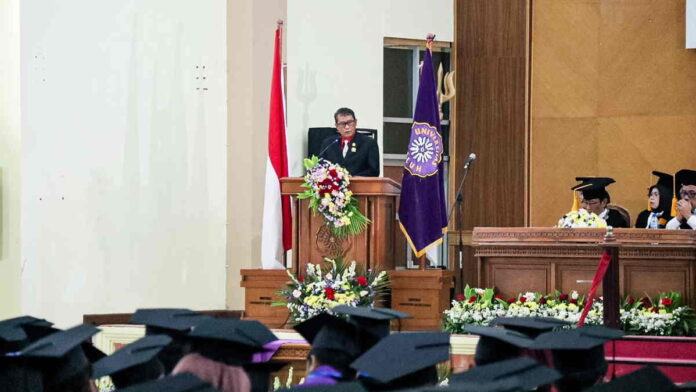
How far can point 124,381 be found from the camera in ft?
13.0

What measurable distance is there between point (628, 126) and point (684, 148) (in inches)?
23.5

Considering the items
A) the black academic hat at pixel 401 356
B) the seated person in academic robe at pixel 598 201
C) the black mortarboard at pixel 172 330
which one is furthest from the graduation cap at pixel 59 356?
the seated person in academic robe at pixel 598 201

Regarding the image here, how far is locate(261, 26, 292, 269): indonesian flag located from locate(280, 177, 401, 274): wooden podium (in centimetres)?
78

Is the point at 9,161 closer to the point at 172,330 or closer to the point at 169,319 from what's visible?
the point at 169,319

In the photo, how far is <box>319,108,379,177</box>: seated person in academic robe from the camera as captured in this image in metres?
8.78

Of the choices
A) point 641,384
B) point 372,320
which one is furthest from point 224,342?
point 641,384

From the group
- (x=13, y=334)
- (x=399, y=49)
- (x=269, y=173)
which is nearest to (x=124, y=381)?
(x=13, y=334)

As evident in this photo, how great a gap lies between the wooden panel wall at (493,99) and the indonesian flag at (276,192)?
2729 mm

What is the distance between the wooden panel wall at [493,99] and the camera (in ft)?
39.1

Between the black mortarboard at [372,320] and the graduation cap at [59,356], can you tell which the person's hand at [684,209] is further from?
the graduation cap at [59,356]

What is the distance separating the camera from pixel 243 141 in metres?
10.3

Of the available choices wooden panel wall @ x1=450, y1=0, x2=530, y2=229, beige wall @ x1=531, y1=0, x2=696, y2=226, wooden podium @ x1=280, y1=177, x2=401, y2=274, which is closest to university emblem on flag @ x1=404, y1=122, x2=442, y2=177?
wooden podium @ x1=280, y1=177, x2=401, y2=274

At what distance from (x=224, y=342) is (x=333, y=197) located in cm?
441

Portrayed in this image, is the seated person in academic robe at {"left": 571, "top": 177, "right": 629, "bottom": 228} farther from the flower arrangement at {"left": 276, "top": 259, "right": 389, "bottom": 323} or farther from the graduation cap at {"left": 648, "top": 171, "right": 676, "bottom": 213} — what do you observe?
the flower arrangement at {"left": 276, "top": 259, "right": 389, "bottom": 323}
